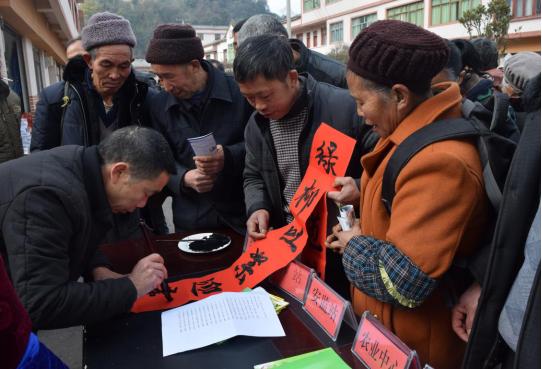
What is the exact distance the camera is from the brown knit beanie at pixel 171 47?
92.4 inches

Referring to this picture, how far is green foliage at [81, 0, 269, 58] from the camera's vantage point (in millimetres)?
66500

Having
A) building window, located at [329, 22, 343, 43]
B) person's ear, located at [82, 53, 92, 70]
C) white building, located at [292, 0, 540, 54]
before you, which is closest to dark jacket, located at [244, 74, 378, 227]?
person's ear, located at [82, 53, 92, 70]

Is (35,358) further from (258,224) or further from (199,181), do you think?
(199,181)

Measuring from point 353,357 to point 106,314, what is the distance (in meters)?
0.73

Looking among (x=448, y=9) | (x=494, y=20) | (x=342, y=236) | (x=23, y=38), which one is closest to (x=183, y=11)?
(x=448, y=9)

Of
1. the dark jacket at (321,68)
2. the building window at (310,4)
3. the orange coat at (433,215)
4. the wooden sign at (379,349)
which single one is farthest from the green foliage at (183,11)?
the wooden sign at (379,349)

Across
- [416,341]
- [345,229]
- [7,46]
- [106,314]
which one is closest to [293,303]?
[345,229]

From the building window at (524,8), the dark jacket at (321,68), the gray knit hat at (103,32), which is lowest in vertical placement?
the dark jacket at (321,68)

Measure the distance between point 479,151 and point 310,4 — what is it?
38012mm

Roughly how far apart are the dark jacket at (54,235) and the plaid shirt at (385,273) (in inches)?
27.6

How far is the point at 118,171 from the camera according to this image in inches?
59.2

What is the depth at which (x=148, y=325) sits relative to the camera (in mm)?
1394

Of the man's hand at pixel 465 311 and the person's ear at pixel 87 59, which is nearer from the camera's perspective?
the man's hand at pixel 465 311

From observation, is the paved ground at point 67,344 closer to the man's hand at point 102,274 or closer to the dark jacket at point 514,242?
the man's hand at point 102,274
